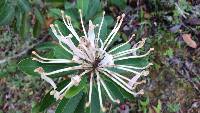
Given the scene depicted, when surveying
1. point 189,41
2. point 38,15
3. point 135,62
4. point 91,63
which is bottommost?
point 189,41

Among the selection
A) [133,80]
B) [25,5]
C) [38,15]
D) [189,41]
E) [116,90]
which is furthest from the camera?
[189,41]

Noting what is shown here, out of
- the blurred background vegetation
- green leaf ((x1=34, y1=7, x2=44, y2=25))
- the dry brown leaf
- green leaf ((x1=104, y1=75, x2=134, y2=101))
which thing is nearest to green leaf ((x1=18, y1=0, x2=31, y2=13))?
the blurred background vegetation

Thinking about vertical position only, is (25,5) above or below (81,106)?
above

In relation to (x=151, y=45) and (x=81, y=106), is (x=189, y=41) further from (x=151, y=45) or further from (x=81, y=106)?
(x=81, y=106)

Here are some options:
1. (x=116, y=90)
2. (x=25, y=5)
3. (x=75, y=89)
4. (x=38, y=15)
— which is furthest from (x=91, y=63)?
(x=38, y=15)

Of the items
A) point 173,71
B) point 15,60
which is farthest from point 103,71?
point 15,60

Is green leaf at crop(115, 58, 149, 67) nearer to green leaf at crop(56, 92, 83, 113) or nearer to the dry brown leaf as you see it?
green leaf at crop(56, 92, 83, 113)

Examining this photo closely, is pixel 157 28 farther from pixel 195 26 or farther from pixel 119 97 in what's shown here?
pixel 119 97
